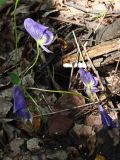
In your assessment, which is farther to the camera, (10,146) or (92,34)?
(92,34)

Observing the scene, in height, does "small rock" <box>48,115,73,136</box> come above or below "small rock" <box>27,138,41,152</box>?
above

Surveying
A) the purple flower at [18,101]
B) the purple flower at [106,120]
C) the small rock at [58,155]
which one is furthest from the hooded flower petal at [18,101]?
the purple flower at [106,120]

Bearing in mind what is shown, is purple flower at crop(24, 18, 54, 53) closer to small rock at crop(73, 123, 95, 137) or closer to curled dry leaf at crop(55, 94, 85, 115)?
curled dry leaf at crop(55, 94, 85, 115)

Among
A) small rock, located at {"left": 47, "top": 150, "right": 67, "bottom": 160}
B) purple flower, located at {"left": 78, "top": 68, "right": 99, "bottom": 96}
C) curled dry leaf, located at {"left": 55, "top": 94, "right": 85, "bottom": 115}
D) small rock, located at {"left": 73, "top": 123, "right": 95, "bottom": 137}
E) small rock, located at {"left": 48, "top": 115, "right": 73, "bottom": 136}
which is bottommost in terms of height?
small rock, located at {"left": 47, "top": 150, "right": 67, "bottom": 160}

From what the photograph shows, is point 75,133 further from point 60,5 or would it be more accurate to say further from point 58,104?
point 60,5

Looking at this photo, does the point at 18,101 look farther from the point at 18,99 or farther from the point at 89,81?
the point at 89,81

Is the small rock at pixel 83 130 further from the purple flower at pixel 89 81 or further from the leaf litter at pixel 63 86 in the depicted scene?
the purple flower at pixel 89 81

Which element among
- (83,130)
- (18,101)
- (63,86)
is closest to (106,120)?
(83,130)

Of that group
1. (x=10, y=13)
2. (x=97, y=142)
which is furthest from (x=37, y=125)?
(x=10, y=13)

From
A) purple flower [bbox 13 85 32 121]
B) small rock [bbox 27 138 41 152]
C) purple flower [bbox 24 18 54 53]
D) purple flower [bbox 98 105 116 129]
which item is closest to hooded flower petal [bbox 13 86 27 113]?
purple flower [bbox 13 85 32 121]
